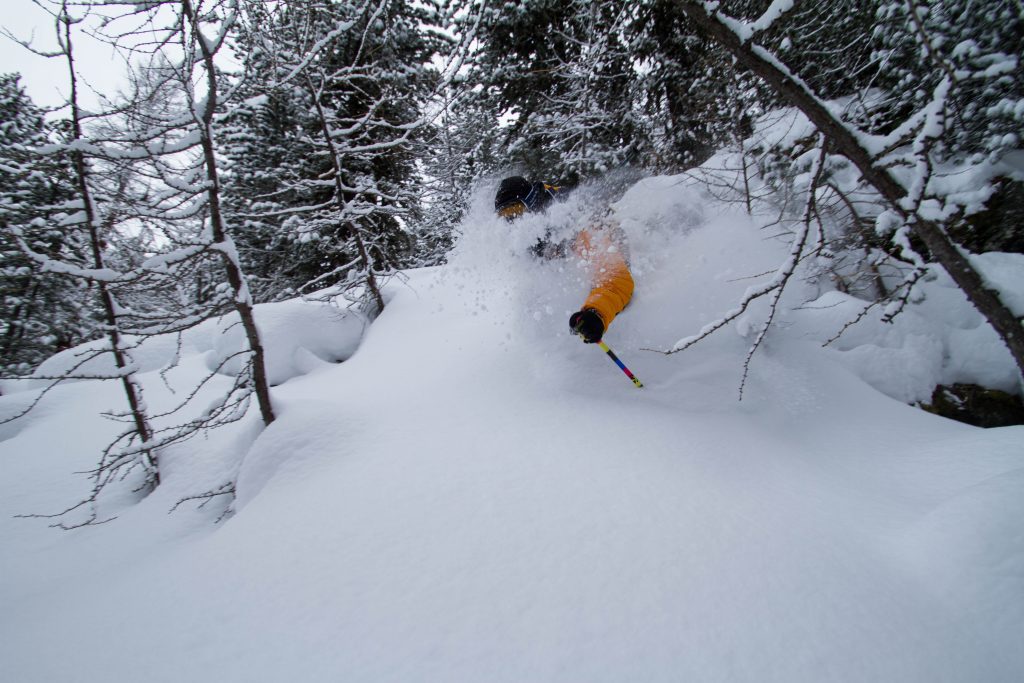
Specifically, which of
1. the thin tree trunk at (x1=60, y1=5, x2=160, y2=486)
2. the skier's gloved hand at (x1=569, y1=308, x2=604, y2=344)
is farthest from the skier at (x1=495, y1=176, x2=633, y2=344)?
the thin tree trunk at (x1=60, y1=5, x2=160, y2=486)

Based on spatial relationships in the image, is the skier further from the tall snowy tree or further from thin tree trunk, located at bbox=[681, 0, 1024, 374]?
the tall snowy tree

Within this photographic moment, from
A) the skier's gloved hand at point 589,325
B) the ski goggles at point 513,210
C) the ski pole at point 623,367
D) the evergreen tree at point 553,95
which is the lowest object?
the ski pole at point 623,367

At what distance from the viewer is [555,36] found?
8.55 meters

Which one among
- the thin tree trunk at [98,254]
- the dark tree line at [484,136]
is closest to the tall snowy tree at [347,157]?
the dark tree line at [484,136]

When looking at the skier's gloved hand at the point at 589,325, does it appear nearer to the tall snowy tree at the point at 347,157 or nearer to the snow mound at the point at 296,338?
the tall snowy tree at the point at 347,157

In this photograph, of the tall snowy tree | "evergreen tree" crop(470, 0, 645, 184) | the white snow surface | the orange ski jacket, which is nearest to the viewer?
the white snow surface

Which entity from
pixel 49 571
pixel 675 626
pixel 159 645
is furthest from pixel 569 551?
pixel 49 571

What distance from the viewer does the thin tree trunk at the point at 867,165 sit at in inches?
76.9

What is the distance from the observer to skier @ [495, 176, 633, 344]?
3.65 metres

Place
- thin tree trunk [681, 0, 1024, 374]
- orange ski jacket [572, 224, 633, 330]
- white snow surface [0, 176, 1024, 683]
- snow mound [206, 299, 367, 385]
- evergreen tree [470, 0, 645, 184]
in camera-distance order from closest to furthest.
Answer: white snow surface [0, 176, 1024, 683] → thin tree trunk [681, 0, 1024, 374] → orange ski jacket [572, 224, 633, 330] → snow mound [206, 299, 367, 385] → evergreen tree [470, 0, 645, 184]

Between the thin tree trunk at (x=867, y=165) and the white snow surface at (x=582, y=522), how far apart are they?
35.1 inches

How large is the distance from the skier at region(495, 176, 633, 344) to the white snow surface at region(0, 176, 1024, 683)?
284mm

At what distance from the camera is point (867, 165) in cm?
206

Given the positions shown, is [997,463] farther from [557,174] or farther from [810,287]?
[557,174]
